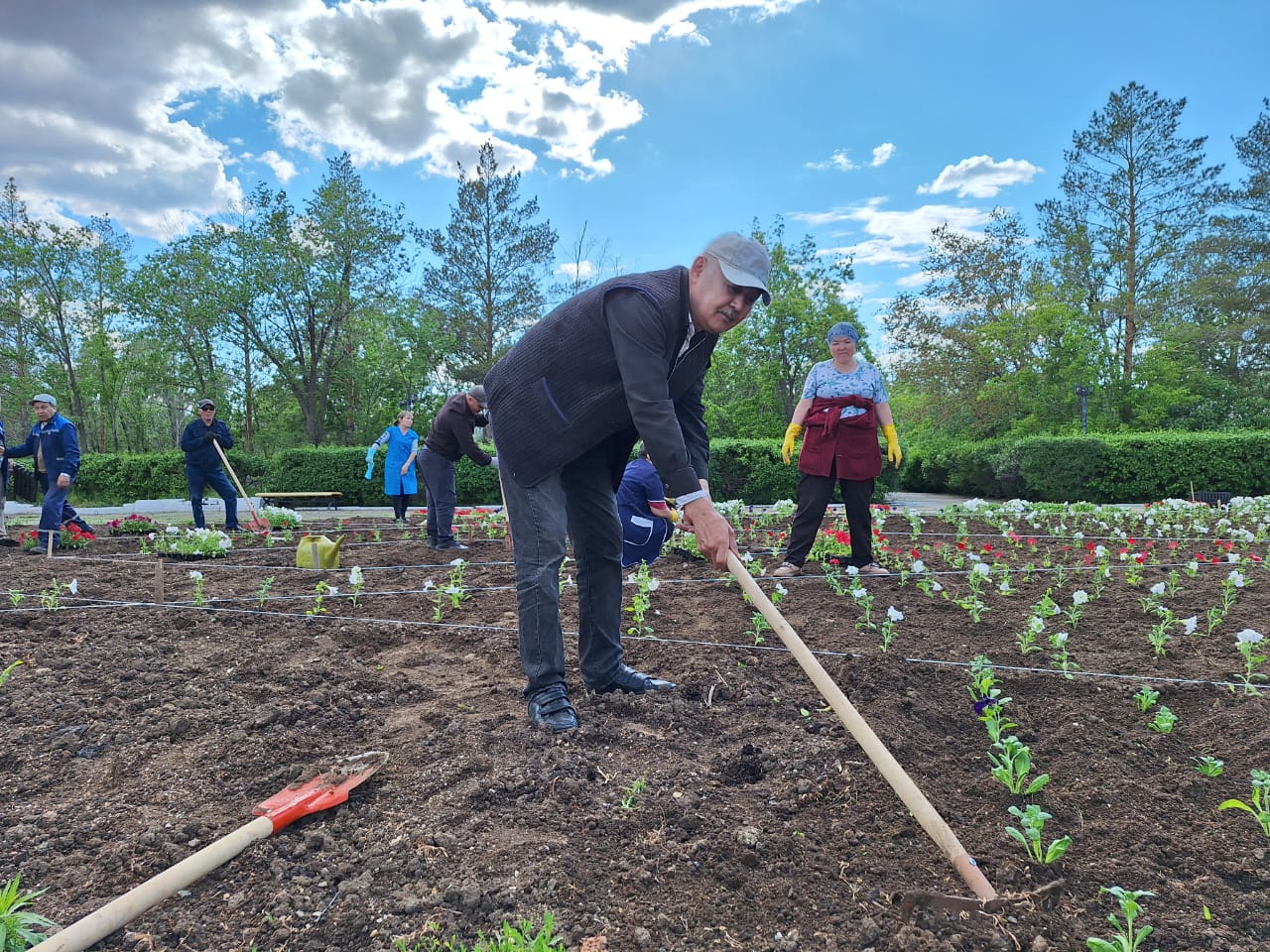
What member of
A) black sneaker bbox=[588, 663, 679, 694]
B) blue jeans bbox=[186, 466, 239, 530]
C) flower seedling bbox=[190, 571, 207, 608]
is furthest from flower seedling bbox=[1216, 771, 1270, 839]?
blue jeans bbox=[186, 466, 239, 530]

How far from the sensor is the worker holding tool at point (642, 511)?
4375 millimetres

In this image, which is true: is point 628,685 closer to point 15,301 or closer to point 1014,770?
point 1014,770

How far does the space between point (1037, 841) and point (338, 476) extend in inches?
575

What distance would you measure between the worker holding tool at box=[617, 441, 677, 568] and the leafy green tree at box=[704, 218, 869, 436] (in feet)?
51.0

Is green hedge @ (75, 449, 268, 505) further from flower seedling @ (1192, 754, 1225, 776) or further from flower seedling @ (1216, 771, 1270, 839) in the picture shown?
flower seedling @ (1216, 771, 1270, 839)

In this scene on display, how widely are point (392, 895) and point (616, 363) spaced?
5.25ft

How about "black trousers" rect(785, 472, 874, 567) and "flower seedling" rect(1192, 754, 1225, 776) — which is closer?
"flower seedling" rect(1192, 754, 1225, 776)

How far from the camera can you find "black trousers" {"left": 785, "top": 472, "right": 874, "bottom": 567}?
501cm

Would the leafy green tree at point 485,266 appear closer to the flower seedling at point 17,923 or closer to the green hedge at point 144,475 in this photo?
the green hedge at point 144,475

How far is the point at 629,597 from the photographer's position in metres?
4.58

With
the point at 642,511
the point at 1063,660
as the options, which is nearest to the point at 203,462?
the point at 642,511

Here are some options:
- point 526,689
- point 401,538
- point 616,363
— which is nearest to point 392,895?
point 526,689

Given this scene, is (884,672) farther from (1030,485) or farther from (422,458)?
(1030,485)

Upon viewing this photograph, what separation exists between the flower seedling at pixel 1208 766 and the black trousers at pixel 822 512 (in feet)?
9.19
